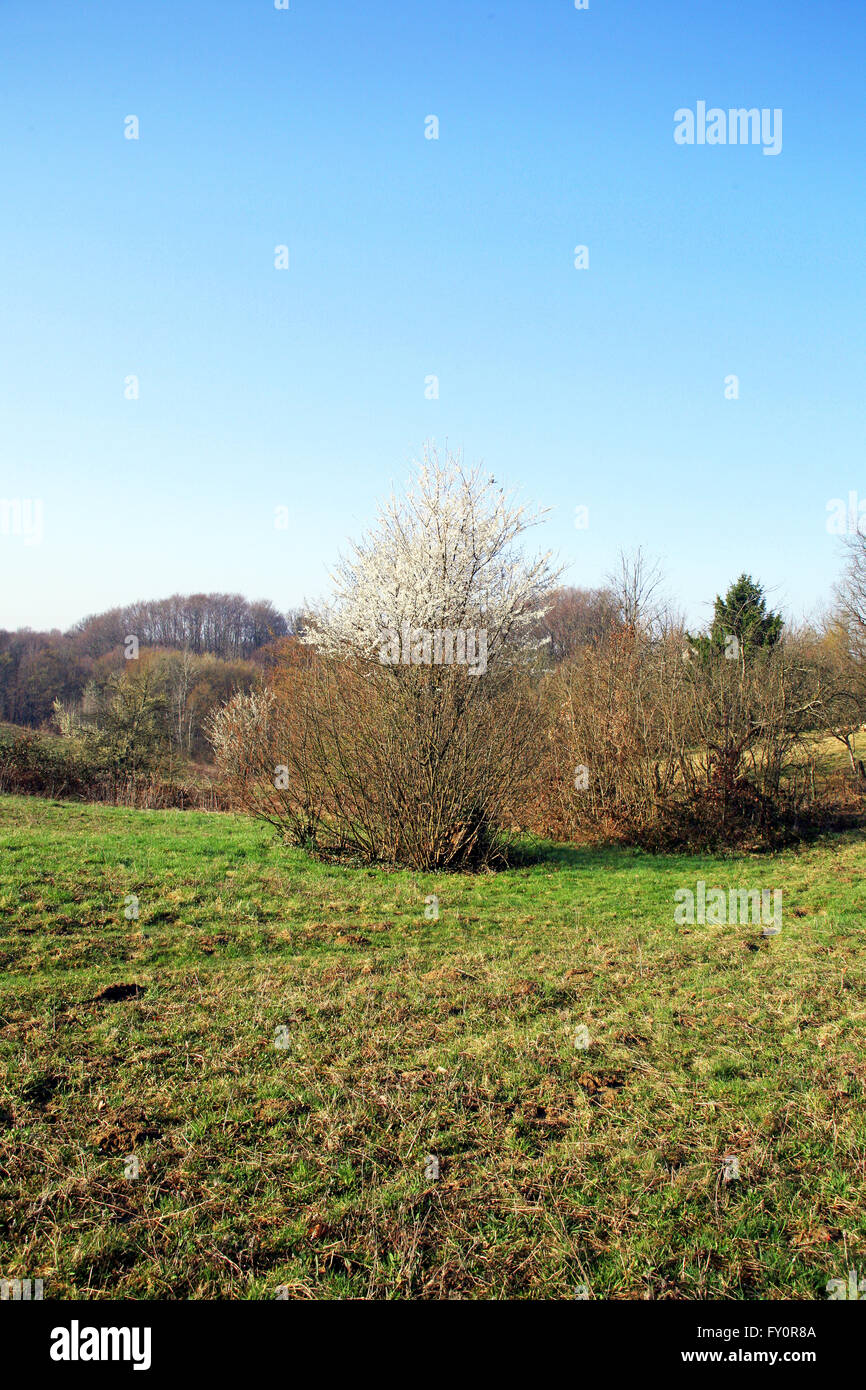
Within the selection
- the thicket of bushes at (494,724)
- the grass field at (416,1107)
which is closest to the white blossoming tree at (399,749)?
the thicket of bushes at (494,724)

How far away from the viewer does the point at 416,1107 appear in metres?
3.92

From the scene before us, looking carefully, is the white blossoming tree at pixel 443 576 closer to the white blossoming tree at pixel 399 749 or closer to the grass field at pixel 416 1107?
the white blossoming tree at pixel 399 749

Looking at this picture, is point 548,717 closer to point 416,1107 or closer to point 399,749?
point 399,749

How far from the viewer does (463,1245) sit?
292 cm

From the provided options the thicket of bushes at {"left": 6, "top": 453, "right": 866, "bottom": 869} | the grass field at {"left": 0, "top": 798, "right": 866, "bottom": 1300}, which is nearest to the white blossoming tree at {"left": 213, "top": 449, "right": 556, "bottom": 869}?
the thicket of bushes at {"left": 6, "top": 453, "right": 866, "bottom": 869}

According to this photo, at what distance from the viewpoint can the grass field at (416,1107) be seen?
2.85 metres

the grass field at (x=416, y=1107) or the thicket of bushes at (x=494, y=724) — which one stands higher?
the thicket of bushes at (x=494, y=724)

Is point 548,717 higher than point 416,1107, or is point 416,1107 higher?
point 548,717

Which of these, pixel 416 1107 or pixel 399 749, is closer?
pixel 416 1107

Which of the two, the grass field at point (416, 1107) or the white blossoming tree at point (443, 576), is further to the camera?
Result: the white blossoming tree at point (443, 576)

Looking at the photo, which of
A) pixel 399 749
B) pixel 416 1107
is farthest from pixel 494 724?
pixel 416 1107

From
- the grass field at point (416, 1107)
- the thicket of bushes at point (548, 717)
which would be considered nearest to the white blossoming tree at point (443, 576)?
the thicket of bushes at point (548, 717)

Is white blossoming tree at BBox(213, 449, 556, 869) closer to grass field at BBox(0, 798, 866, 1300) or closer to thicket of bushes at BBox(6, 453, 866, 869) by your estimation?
thicket of bushes at BBox(6, 453, 866, 869)

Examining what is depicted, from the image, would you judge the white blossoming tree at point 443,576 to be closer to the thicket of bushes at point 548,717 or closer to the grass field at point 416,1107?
the thicket of bushes at point 548,717
